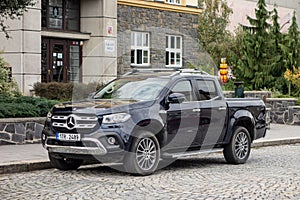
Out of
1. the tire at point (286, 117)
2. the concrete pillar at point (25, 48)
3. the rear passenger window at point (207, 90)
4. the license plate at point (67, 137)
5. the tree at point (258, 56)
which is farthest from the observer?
the tree at point (258, 56)

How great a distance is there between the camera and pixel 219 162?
13852 millimetres

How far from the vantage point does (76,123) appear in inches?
442

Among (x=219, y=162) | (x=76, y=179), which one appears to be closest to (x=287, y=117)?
(x=219, y=162)

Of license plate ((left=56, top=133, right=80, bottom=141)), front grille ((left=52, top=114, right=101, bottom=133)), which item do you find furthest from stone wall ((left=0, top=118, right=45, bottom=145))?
license plate ((left=56, top=133, right=80, bottom=141))

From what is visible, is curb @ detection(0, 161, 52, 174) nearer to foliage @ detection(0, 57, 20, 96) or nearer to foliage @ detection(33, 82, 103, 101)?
foliage @ detection(0, 57, 20, 96)

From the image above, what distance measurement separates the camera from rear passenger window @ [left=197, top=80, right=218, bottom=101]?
12875mm

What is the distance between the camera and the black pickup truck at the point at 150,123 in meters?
11.1

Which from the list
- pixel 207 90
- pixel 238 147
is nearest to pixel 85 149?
pixel 207 90

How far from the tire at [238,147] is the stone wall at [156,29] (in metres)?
15.2

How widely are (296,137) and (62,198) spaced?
1176 cm

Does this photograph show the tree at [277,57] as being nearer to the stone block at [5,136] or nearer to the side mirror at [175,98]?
the stone block at [5,136]

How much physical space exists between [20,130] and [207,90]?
15.7 feet

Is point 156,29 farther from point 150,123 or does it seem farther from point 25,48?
point 150,123

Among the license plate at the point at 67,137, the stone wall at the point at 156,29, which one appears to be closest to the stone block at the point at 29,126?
the license plate at the point at 67,137
